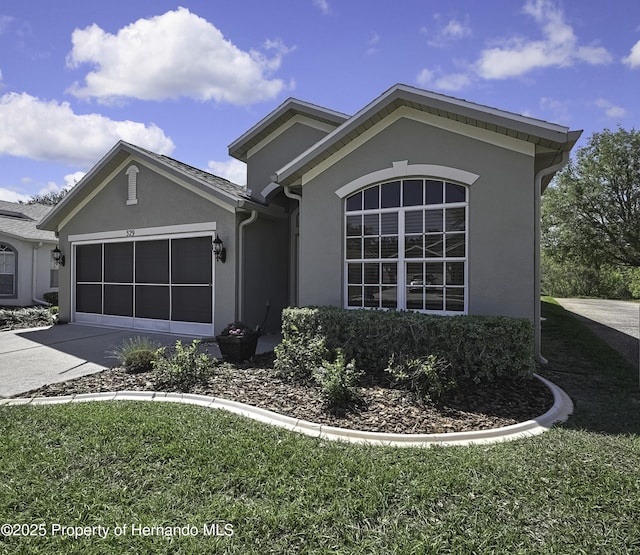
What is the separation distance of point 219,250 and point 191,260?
1302mm

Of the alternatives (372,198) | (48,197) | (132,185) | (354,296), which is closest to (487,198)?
(372,198)

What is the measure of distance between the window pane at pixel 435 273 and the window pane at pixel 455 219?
0.74 metres

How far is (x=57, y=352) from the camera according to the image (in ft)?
31.1

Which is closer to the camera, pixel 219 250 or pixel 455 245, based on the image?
pixel 455 245

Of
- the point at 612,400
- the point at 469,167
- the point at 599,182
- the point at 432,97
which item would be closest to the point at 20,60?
the point at 432,97

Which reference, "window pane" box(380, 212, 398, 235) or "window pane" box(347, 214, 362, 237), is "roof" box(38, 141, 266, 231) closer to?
"window pane" box(347, 214, 362, 237)

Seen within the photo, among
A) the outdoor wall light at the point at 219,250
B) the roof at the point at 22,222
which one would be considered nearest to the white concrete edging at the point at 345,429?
the outdoor wall light at the point at 219,250

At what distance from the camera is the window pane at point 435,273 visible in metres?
7.89

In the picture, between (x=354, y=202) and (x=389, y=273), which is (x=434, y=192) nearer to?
(x=354, y=202)

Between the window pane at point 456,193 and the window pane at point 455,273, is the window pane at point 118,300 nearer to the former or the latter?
the window pane at point 455,273

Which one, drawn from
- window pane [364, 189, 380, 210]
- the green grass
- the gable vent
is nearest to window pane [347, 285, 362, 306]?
window pane [364, 189, 380, 210]

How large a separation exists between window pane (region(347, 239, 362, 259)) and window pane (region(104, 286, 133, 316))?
25.2 feet

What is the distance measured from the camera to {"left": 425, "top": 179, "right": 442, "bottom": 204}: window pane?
7914 mm

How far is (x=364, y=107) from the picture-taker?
8023mm
